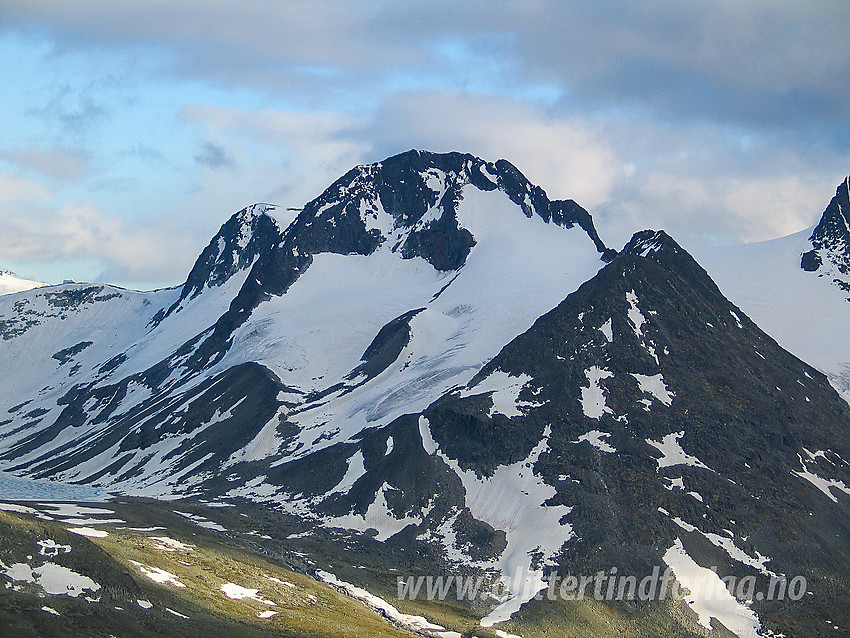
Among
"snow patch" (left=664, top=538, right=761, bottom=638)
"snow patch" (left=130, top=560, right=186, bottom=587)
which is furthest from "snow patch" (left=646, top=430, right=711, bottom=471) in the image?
"snow patch" (left=130, top=560, right=186, bottom=587)

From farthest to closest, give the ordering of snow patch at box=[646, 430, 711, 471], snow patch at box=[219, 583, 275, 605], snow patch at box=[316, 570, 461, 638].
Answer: snow patch at box=[646, 430, 711, 471] → snow patch at box=[316, 570, 461, 638] → snow patch at box=[219, 583, 275, 605]

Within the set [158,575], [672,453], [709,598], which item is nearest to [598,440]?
[672,453]

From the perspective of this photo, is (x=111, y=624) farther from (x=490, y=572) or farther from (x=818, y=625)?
(x=818, y=625)

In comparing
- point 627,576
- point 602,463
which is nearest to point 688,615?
point 627,576

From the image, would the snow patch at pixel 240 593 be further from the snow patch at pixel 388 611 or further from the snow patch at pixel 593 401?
the snow patch at pixel 593 401

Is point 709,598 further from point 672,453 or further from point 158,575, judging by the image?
point 158,575

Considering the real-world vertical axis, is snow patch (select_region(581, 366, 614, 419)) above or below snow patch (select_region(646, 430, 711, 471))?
above

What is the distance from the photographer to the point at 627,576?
153625 mm

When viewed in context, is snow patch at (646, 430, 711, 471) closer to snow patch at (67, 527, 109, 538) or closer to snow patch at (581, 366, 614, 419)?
snow patch at (581, 366, 614, 419)

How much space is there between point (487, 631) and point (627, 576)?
3168 centimetres

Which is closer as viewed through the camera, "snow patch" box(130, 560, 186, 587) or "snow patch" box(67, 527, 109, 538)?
"snow patch" box(130, 560, 186, 587)

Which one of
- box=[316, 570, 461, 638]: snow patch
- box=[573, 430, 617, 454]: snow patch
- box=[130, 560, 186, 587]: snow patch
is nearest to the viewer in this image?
box=[130, 560, 186, 587]: snow patch

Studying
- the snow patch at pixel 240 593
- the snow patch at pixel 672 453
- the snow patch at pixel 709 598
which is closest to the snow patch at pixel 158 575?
the snow patch at pixel 240 593

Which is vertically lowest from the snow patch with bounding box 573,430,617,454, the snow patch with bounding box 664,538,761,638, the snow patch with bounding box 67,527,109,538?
the snow patch with bounding box 67,527,109,538
